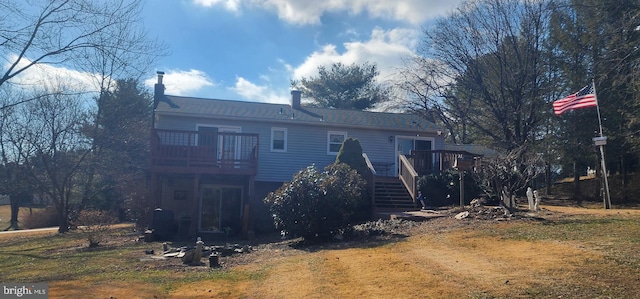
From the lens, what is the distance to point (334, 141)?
22.1 m

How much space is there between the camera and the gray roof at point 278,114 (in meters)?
20.6

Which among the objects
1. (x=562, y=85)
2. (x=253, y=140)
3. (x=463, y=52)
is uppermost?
(x=463, y=52)

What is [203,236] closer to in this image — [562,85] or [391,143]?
[391,143]

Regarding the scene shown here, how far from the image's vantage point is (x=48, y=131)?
2473 centimetres

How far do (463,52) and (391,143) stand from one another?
7.10 m

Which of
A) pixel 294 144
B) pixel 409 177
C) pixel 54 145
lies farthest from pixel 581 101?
pixel 54 145

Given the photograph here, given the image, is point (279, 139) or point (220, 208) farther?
point (279, 139)

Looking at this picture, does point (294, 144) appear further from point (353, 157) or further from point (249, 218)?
point (249, 218)

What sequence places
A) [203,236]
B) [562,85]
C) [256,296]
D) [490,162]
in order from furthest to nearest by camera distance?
1. [562,85]
2. [203,236]
3. [490,162]
4. [256,296]

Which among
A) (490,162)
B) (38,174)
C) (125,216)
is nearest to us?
(490,162)

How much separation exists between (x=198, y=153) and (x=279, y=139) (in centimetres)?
466

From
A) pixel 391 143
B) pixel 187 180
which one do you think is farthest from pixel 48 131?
pixel 391 143

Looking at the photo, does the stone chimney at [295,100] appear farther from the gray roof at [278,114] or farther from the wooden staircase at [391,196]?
the wooden staircase at [391,196]

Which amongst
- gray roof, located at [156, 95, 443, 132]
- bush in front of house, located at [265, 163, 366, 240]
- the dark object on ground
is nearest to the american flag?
gray roof, located at [156, 95, 443, 132]
